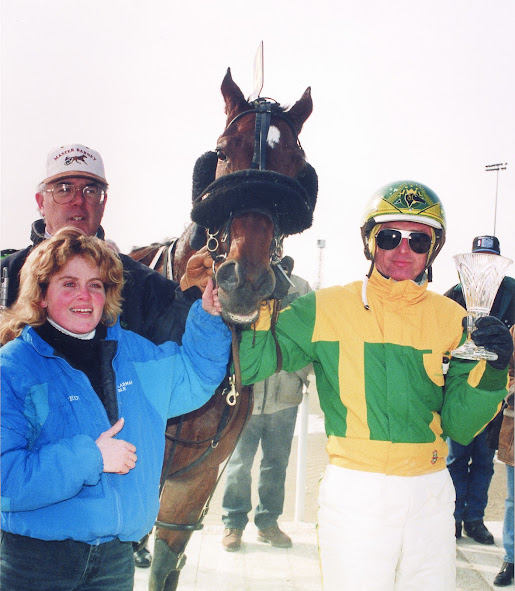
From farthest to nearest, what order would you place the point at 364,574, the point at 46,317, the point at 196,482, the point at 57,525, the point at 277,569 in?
1. the point at 277,569
2. the point at 196,482
3. the point at 364,574
4. the point at 46,317
5. the point at 57,525

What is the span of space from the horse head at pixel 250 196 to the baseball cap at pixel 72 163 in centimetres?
46

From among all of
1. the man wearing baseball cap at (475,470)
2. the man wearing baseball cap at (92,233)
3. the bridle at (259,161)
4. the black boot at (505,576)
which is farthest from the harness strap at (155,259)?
the black boot at (505,576)

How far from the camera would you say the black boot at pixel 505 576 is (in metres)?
3.36

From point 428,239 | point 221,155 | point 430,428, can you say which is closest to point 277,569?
point 430,428

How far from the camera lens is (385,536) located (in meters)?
1.79

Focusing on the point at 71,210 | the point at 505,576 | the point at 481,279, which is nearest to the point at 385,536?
the point at 481,279

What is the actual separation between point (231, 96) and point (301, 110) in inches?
13.4

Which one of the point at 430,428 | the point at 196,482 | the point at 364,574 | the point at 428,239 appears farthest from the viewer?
the point at 196,482

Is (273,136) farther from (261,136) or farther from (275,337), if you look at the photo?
(275,337)

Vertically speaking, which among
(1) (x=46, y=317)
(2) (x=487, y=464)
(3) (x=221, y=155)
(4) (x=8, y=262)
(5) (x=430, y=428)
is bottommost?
(2) (x=487, y=464)

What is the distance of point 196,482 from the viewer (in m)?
2.45

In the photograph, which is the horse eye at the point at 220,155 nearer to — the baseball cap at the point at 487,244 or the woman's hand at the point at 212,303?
the woman's hand at the point at 212,303

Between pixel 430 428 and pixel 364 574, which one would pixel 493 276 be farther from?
pixel 364 574

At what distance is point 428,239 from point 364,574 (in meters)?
1.30
